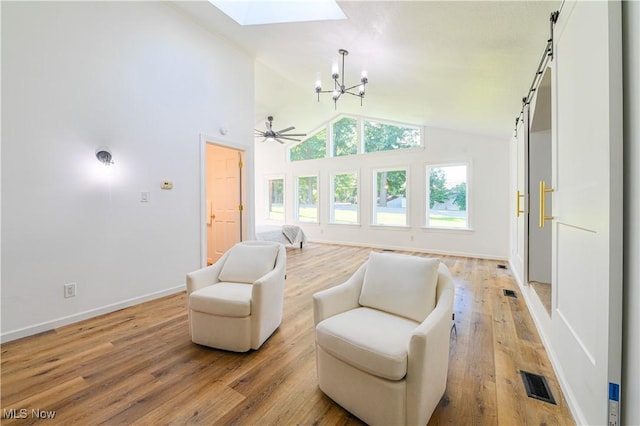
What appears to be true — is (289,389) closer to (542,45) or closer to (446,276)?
(446,276)

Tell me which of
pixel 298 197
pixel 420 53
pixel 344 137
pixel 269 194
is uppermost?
pixel 344 137

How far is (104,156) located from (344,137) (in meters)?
5.58

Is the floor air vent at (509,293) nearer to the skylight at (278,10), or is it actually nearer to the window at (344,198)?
the skylight at (278,10)

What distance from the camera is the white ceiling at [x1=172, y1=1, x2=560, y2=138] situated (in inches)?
81.8

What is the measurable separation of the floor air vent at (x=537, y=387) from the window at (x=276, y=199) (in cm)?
715

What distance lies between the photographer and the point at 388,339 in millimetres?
1412

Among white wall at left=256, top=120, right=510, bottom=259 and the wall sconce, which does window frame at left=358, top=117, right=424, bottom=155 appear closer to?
white wall at left=256, top=120, right=510, bottom=259

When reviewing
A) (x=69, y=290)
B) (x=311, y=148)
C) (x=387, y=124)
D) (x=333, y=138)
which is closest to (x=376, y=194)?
(x=387, y=124)

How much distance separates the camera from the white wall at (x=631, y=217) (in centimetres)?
98

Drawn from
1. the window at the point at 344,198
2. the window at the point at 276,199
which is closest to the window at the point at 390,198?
the window at the point at 344,198

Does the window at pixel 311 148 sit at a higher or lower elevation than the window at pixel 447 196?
higher

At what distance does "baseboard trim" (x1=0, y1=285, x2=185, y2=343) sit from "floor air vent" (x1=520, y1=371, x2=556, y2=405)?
3.63m

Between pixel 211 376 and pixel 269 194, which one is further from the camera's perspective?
pixel 269 194

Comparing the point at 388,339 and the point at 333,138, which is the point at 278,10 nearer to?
the point at 388,339
